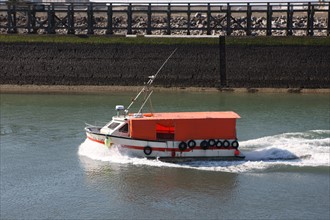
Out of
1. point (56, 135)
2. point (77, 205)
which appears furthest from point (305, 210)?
point (56, 135)

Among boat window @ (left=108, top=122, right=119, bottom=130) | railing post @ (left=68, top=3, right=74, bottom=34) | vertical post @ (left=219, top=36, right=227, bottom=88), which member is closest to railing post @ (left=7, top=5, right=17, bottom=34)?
railing post @ (left=68, top=3, right=74, bottom=34)

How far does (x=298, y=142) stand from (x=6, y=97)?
18.3m

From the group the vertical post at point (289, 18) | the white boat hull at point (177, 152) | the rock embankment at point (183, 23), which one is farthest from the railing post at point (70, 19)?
the white boat hull at point (177, 152)

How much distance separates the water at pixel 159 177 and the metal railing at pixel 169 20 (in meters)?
13.6

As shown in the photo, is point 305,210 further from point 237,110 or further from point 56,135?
point 237,110

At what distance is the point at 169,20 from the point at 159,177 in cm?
2397

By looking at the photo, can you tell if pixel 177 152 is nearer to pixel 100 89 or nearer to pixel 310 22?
pixel 100 89

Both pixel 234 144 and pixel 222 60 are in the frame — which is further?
pixel 222 60

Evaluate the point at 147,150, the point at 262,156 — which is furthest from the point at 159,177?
the point at 262,156

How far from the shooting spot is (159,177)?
2234 cm

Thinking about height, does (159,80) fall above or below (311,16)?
below

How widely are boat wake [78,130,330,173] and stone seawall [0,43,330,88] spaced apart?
48.1 feet

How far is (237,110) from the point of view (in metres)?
33.7

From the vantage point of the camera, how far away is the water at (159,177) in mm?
19547
